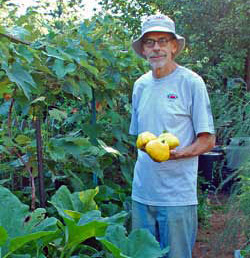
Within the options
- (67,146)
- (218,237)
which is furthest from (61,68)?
(218,237)

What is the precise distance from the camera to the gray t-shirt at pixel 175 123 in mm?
2057

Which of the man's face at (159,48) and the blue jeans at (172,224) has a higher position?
the man's face at (159,48)

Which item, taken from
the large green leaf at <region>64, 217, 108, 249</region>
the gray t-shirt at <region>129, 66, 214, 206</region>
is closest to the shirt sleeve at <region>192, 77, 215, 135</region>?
the gray t-shirt at <region>129, 66, 214, 206</region>

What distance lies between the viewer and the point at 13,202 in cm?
177

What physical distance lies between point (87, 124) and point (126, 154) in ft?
1.48

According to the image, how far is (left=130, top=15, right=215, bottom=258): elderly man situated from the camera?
207cm

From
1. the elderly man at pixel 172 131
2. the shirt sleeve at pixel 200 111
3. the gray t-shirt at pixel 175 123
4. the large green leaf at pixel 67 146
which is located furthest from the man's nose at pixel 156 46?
the large green leaf at pixel 67 146

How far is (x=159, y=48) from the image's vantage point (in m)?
2.13

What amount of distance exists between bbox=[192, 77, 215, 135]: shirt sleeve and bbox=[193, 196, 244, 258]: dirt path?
0.52 metres

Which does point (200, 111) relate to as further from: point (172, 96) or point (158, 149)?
point (158, 149)

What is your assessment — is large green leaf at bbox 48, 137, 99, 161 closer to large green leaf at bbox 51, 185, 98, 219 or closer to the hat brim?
large green leaf at bbox 51, 185, 98, 219

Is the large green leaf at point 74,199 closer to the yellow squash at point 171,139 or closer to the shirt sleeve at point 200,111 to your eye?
the yellow squash at point 171,139

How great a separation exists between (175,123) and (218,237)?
34.8 inches

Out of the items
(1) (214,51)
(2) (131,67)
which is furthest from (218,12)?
(2) (131,67)
